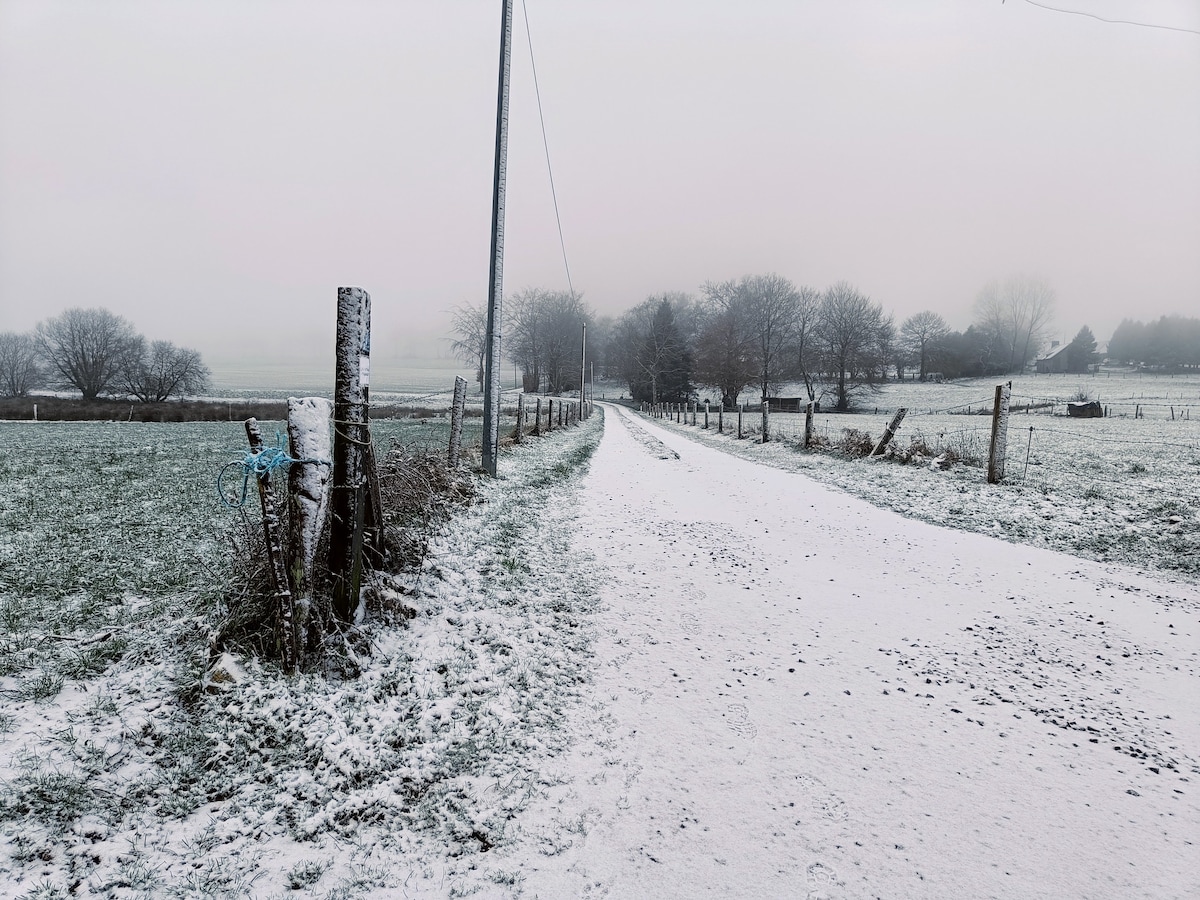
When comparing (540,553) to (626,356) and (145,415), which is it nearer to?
(145,415)

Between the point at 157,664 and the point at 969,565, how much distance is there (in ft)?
22.7

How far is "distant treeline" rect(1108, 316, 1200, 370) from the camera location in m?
79.2

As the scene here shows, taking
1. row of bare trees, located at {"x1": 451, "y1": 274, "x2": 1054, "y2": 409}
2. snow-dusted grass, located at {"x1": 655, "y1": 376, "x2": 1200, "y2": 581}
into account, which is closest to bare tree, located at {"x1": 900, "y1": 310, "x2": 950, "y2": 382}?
row of bare trees, located at {"x1": 451, "y1": 274, "x2": 1054, "y2": 409}

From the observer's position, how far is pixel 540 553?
18.6ft

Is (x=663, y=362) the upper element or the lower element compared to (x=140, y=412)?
upper

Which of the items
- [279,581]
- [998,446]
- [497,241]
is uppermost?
[497,241]

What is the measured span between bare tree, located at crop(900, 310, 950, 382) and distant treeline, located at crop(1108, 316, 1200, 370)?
34.8m

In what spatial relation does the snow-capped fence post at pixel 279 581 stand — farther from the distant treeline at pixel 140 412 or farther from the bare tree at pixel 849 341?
the bare tree at pixel 849 341

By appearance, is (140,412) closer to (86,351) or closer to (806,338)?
(86,351)

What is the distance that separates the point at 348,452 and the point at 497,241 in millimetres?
6631

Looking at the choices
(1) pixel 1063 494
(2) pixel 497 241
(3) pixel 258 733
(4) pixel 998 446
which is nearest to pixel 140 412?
(2) pixel 497 241

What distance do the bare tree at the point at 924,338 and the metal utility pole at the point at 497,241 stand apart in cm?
8264

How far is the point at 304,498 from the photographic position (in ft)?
10.5

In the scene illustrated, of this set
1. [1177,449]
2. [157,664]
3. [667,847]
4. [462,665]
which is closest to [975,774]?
[667,847]
